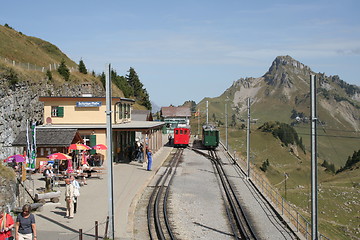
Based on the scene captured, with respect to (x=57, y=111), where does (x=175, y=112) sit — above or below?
above

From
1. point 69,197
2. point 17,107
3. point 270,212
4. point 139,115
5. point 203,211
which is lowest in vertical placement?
point 270,212

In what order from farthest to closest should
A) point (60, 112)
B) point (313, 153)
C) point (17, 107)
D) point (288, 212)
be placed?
point (60, 112), point (17, 107), point (288, 212), point (313, 153)


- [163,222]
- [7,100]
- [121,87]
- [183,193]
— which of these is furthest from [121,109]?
[121,87]

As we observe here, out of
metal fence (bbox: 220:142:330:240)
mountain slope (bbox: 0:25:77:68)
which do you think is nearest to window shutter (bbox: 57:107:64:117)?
metal fence (bbox: 220:142:330:240)

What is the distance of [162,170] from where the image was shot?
33125mm

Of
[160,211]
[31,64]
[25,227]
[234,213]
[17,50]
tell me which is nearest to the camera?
[25,227]

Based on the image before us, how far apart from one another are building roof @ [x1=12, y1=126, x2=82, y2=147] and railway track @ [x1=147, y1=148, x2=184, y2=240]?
6393 millimetres

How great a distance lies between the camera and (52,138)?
86.8 ft

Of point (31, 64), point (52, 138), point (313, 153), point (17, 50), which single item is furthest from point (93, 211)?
point (17, 50)

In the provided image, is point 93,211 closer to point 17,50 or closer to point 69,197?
point 69,197

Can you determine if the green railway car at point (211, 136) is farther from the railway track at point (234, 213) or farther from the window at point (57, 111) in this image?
the window at point (57, 111)

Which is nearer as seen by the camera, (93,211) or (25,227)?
(25,227)

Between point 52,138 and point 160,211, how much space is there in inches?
417

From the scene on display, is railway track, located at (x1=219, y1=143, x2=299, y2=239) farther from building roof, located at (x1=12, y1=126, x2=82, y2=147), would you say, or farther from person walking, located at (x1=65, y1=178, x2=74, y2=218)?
building roof, located at (x1=12, y1=126, x2=82, y2=147)
